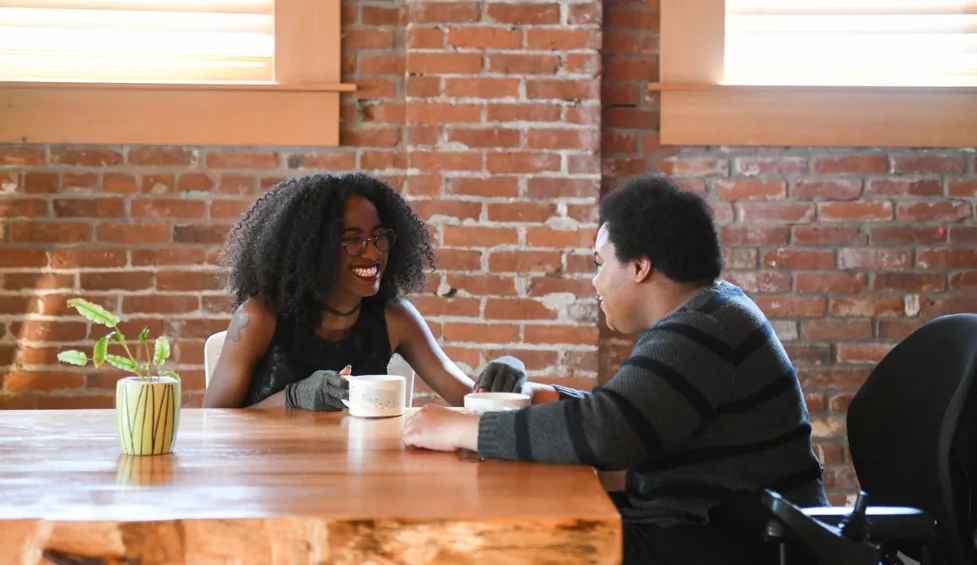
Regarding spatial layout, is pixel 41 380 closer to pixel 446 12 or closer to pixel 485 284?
pixel 485 284

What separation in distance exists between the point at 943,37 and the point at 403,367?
2205 millimetres

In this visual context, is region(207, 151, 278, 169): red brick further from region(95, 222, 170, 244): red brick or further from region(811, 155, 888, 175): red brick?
region(811, 155, 888, 175): red brick

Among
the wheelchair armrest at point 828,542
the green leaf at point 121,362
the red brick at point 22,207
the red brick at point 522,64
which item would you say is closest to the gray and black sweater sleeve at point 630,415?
the wheelchair armrest at point 828,542

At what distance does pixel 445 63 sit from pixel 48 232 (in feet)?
4.89

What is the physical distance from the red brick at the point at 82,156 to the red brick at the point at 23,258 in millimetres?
323

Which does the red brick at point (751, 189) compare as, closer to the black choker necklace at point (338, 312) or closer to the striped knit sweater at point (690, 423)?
the black choker necklace at point (338, 312)

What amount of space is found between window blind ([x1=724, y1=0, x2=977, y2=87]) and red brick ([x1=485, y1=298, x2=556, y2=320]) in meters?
1.04

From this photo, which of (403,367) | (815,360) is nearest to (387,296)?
(403,367)

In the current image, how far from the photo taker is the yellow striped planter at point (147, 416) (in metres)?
1.64

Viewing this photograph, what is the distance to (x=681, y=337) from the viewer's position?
1.71 meters

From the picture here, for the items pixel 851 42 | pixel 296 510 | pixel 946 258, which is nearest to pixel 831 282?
pixel 946 258

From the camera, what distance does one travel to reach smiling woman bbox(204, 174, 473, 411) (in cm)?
248

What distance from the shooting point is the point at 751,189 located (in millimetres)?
3414

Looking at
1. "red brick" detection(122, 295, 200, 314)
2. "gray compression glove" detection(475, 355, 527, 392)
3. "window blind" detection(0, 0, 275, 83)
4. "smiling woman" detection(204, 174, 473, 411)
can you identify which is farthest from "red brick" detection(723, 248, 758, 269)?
"red brick" detection(122, 295, 200, 314)
